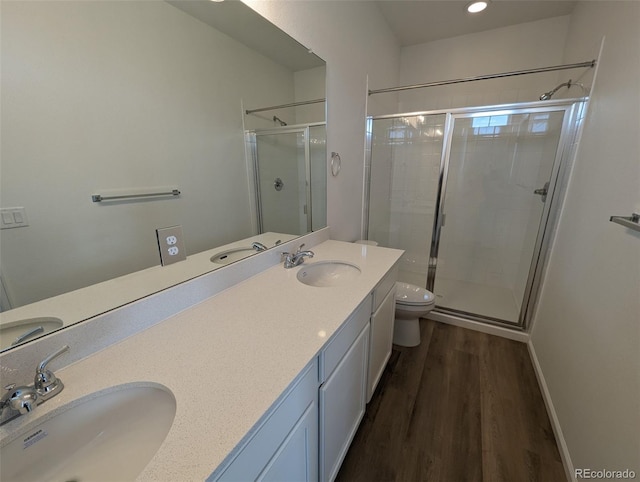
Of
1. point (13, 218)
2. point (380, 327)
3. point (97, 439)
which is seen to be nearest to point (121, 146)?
point (13, 218)

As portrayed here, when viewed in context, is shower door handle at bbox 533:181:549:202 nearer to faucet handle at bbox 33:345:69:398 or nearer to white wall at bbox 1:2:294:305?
white wall at bbox 1:2:294:305

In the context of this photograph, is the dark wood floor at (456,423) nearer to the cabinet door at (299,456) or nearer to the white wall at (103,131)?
the cabinet door at (299,456)

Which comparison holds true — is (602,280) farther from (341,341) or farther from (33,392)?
(33,392)

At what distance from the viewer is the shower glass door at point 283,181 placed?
52.6 inches

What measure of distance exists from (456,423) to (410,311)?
27.7 inches

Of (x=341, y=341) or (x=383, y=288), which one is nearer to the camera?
(x=341, y=341)

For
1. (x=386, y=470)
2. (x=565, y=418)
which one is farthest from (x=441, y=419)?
(x=565, y=418)

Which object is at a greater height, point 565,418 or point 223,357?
point 223,357

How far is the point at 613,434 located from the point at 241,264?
5.16ft

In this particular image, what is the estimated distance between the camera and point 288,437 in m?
0.72

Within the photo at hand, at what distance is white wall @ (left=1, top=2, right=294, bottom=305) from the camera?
0.62 metres

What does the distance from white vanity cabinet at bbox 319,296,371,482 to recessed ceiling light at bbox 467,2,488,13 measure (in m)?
2.50

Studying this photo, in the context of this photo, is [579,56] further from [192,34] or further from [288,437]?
[288,437]

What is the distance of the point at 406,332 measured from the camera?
2.08 metres
